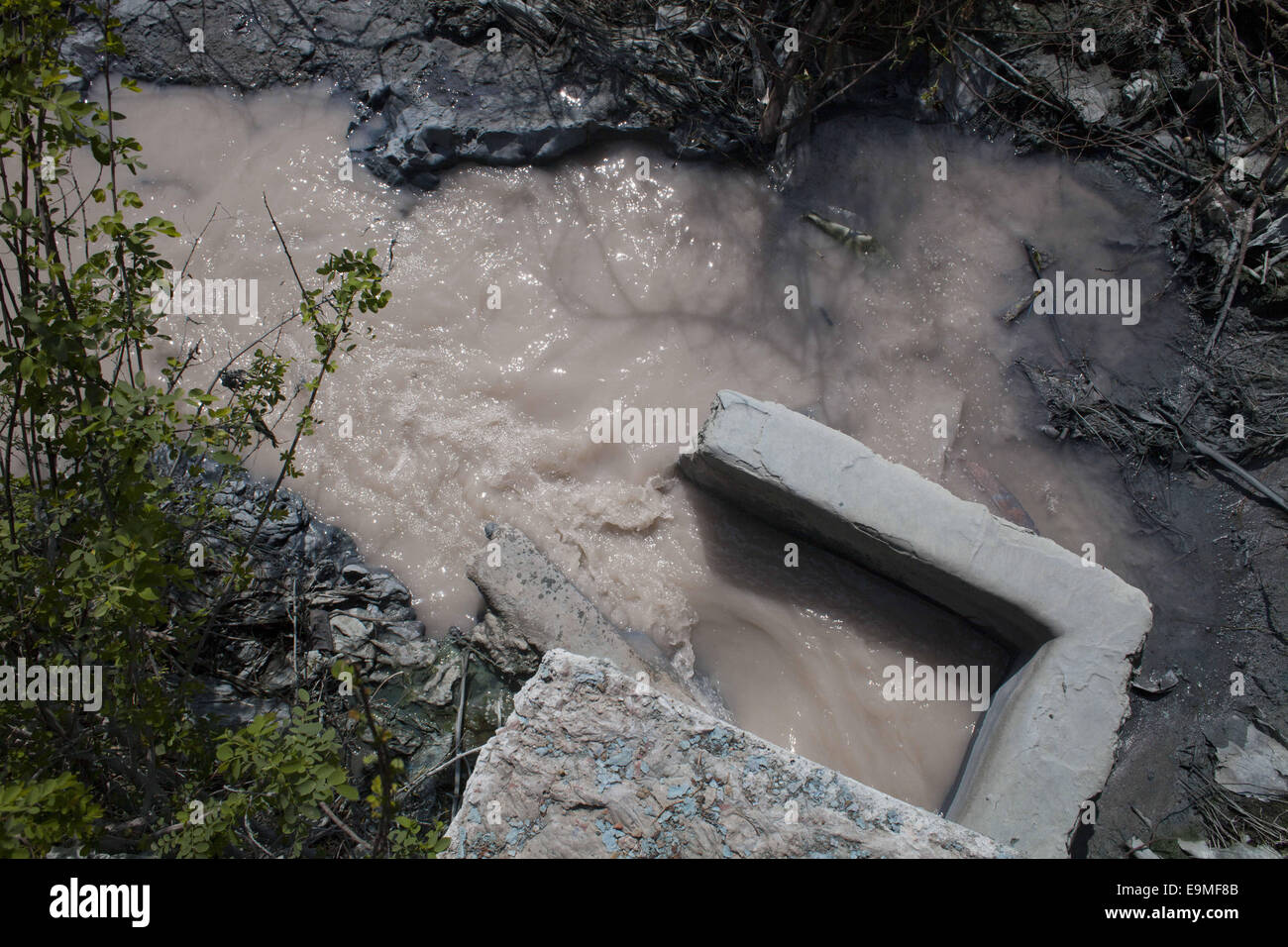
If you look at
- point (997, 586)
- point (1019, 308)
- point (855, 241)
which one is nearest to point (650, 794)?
point (997, 586)

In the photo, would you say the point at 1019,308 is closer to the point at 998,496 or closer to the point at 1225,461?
the point at 998,496

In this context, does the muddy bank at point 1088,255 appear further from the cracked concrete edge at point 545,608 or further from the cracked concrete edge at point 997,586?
the cracked concrete edge at point 997,586

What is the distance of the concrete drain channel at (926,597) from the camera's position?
2848mm

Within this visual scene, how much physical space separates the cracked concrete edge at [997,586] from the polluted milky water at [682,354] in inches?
14.8

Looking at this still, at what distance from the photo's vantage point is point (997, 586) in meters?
3.49

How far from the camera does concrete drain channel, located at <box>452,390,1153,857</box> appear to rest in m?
2.85

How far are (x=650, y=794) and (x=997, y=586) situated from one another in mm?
1761

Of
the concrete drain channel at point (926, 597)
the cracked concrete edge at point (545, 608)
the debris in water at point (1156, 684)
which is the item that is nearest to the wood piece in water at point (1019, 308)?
the concrete drain channel at point (926, 597)

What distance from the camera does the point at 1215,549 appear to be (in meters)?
4.14

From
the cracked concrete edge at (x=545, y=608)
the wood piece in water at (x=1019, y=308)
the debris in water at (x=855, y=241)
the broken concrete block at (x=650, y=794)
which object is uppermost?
the debris in water at (x=855, y=241)

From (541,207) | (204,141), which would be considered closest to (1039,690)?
(541,207)

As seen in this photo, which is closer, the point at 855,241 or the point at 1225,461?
the point at 1225,461

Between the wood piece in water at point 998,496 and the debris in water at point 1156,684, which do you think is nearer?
the debris in water at point 1156,684

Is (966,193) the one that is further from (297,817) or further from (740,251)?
(297,817)
